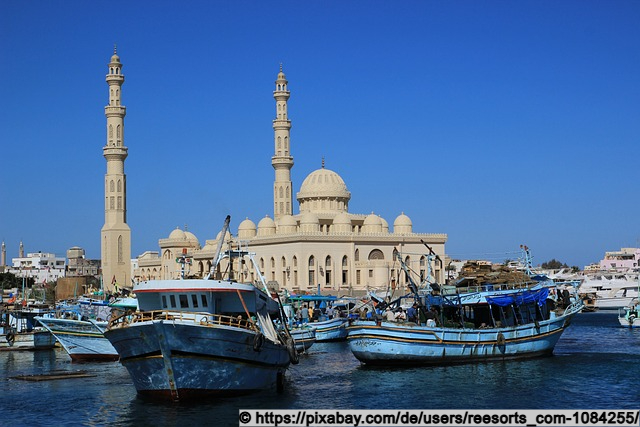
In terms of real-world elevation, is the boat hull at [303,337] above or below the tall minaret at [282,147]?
below

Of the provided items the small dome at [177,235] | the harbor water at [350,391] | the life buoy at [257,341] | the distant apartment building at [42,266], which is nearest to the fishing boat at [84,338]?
the harbor water at [350,391]

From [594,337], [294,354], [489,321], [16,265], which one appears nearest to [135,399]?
[294,354]

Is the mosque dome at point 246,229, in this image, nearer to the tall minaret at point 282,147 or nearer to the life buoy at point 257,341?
the tall minaret at point 282,147

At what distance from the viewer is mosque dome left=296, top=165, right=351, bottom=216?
10219 cm

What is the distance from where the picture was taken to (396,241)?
9962 centimetres

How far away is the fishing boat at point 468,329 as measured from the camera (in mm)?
35688

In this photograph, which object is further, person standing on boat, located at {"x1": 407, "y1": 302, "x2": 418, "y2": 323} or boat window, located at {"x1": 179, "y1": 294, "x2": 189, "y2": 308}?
person standing on boat, located at {"x1": 407, "y1": 302, "x2": 418, "y2": 323}

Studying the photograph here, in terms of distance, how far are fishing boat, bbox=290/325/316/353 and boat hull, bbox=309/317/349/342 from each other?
3.94m

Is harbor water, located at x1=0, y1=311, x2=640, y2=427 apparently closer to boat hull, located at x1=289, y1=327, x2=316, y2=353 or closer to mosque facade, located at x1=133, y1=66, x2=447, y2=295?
boat hull, located at x1=289, y1=327, x2=316, y2=353

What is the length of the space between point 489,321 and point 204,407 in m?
16.2

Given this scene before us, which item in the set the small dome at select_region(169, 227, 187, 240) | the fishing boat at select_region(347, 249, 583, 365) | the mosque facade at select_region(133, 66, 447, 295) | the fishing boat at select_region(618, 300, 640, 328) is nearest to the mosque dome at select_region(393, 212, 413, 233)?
the mosque facade at select_region(133, 66, 447, 295)

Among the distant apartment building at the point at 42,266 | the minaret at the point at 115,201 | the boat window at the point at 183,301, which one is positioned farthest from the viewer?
the distant apartment building at the point at 42,266

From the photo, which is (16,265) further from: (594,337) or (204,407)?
(204,407)

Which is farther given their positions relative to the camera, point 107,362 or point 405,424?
point 107,362
